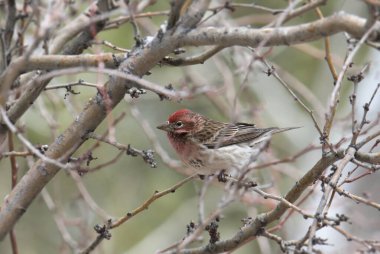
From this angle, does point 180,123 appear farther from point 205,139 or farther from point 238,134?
point 238,134

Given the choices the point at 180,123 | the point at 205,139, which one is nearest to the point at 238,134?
the point at 205,139

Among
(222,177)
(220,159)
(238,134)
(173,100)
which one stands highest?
(238,134)

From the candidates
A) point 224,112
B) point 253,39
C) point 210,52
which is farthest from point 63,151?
point 224,112

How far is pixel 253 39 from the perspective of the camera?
3.92 meters

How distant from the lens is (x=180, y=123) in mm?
7043

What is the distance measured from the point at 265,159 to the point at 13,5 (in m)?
4.24

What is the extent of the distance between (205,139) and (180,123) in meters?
0.32

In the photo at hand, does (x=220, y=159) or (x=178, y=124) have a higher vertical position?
(x=178, y=124)

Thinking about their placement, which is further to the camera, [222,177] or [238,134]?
[238,134]

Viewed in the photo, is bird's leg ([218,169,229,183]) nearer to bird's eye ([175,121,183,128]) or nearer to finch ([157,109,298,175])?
finch ([157,109,298,175])

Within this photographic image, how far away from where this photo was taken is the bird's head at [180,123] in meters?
7.02

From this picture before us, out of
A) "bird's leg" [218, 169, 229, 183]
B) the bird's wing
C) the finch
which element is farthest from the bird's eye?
"bird's leg" [218, 169, 229, 183]

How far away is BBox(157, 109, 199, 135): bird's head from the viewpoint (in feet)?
23.0

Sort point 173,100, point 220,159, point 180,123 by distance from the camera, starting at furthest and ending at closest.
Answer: point 180,123, point 220,159, point 173,100
